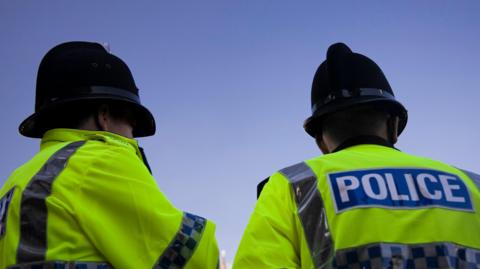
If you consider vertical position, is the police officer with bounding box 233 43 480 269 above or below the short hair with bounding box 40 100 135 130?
below

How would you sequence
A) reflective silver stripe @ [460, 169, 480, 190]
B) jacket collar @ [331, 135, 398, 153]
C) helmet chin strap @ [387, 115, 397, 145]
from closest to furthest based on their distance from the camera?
reflective silver stripe @ [460, 169, 480, 190] < jacket collar @ [331, 135, 398, 153] < helmet chin strap @ [387, 115, 397, 145]

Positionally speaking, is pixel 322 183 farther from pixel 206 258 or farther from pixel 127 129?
pixel 127 129

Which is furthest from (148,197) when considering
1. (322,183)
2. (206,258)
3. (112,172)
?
(322,183)

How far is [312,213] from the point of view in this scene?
8.89 feet

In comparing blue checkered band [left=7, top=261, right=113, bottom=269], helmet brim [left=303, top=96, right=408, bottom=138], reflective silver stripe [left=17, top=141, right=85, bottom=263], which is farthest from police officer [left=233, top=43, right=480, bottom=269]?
reflective silver stripe [left=17, top=141, right=85, bottom=263]

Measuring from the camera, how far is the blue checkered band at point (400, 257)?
2.50 metres

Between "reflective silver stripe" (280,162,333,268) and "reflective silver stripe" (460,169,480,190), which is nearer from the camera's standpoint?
"reflective silver stripe" (280,162,333,268)

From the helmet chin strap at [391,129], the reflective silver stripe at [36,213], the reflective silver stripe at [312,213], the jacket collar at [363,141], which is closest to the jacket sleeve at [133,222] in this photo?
the reflective silver stripe at [36,213]

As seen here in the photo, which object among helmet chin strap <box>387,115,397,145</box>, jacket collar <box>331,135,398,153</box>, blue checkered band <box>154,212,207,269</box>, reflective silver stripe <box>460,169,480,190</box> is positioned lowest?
blue checkered band <box>154,212,207,269</box>

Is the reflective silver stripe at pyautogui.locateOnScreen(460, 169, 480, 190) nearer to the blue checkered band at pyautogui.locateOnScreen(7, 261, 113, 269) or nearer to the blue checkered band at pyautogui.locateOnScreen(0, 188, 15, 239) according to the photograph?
the blue checkered band at pyautogui.locateOnScreen(7, 261, 113, 269)

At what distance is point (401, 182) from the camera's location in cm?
275

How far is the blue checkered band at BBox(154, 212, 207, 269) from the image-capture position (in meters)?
2.65

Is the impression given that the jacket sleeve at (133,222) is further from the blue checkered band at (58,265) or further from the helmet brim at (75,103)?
the helmet brim at (75,103)

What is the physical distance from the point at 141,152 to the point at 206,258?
2.73ft
